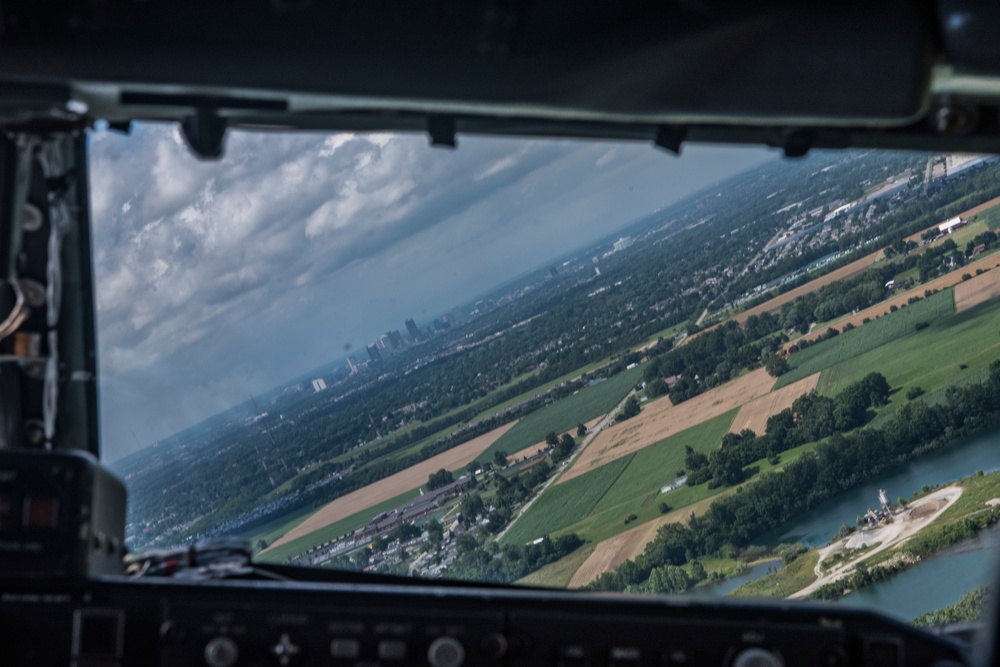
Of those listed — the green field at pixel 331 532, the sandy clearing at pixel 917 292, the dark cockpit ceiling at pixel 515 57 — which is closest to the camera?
the dark cockpit ceiling at pixel 515 57

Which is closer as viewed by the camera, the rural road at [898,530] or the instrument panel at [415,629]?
the instrument panel at [415,629]

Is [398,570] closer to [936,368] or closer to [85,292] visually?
[85,292]

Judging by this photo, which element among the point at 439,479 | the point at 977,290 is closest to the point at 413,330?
the point at 439,479

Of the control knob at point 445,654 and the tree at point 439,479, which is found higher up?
the tree at point 439,479

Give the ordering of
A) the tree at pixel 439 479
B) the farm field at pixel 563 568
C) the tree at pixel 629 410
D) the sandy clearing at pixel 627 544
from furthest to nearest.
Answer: the tree at pixel 629 410
the tree at pixel 439 479
the sandy clearing at pixel 627 544
the farm field at pixel 563 568

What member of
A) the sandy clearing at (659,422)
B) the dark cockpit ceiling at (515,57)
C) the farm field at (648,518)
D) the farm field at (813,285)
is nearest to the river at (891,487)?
the farm field at (648,518)

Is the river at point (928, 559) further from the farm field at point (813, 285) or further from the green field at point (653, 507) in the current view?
the farm field at point (813, 285)

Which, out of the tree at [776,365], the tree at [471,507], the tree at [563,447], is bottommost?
the tree at [471,507]

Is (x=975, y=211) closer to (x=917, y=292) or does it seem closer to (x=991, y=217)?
(x=991, y=217)
